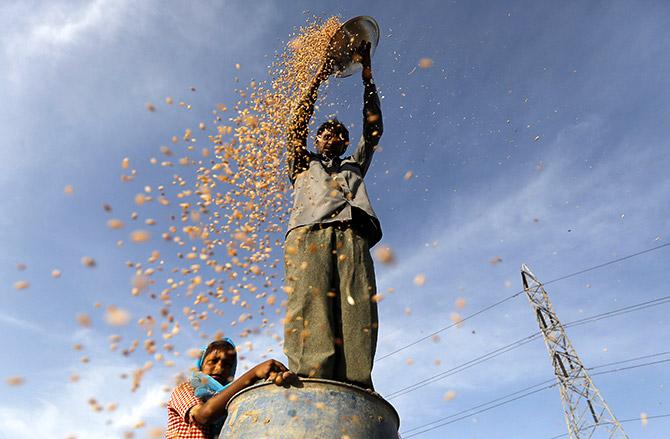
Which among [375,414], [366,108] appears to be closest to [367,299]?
[375,414]

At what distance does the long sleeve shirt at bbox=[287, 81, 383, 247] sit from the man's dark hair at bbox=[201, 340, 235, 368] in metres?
0.93

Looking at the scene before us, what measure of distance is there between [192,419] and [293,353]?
0.68 meters

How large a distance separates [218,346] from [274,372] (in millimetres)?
1051

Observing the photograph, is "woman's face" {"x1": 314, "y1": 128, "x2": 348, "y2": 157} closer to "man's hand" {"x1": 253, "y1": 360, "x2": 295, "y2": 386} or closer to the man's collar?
the man's collar

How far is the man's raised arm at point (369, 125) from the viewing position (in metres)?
3.67

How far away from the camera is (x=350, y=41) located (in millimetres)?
4031

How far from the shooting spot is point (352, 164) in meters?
3.59

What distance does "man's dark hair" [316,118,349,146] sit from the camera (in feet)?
12.5

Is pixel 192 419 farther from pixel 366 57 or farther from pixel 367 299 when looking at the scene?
pixel 366 57

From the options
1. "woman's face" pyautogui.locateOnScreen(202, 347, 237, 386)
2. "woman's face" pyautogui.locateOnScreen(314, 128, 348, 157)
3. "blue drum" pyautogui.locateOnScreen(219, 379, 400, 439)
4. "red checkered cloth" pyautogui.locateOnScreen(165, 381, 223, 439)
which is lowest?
"blue drum" pyautogui.locateOnScreen(219, 379, 400, 439)

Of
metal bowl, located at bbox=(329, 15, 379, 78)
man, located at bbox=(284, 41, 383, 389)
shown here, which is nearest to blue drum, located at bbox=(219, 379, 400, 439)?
man, located at bbox=(284, 41, 383, 389)

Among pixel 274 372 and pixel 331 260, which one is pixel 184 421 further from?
pixel 331 260

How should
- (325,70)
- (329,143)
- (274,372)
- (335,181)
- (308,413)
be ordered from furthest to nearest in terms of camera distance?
(325,70) < (329,143) < (335,181) < (274,372) < (308,413)

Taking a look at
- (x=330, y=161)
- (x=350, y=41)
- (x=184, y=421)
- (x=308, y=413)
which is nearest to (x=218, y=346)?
(x=184, y=421)
